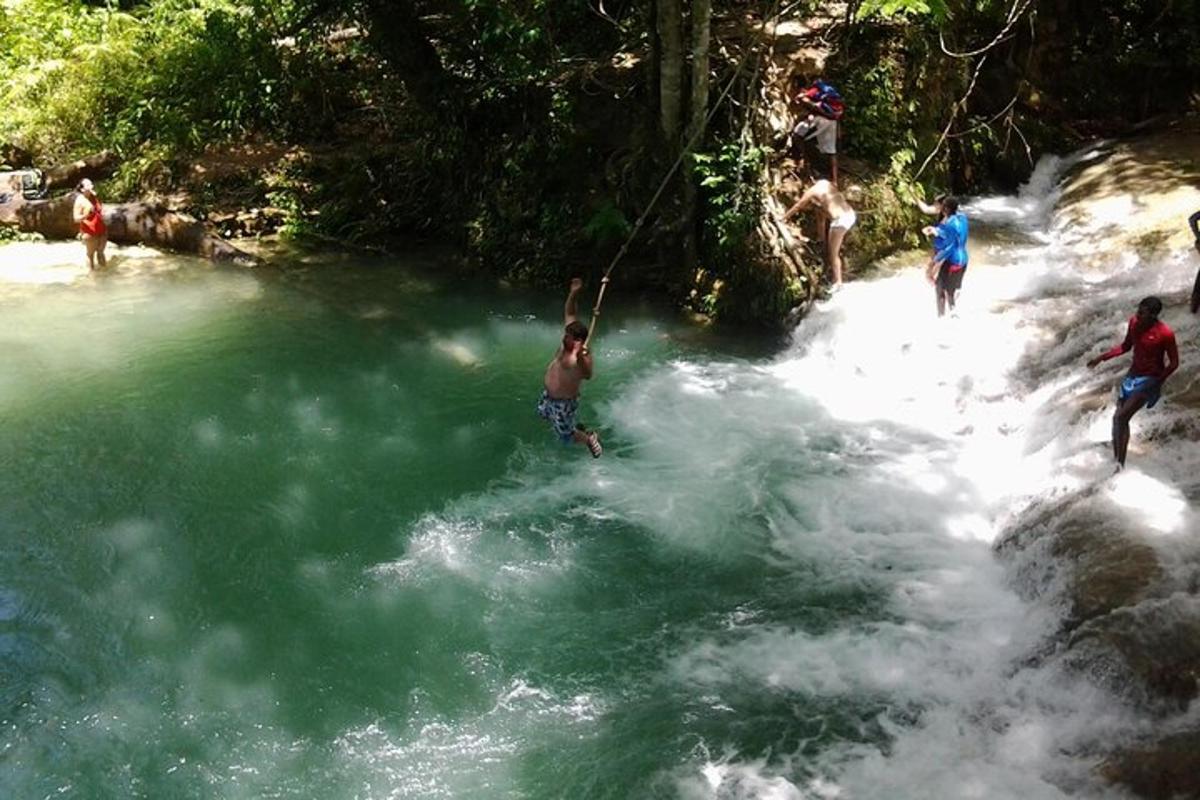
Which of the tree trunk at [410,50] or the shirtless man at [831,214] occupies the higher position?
the tree trunk at [410,50]

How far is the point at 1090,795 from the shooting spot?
5.68m

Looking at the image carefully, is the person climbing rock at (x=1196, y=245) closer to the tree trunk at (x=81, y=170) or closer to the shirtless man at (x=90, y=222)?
the shirtless man at (x=90, y=222)

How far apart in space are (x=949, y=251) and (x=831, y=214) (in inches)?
73.6

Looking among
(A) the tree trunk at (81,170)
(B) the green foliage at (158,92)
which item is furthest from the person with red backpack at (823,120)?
(A) the tree trunk at (81,170)

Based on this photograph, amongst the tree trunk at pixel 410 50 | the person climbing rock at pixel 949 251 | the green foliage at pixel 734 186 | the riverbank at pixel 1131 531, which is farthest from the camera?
the tree trunk at pixel 410 50

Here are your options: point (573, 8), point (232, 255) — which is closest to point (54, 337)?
point (232, 255)

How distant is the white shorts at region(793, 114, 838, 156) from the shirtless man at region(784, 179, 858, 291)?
1.40 ft

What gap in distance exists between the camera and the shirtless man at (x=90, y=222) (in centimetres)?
1368

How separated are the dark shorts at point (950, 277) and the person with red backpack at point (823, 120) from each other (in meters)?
2.18

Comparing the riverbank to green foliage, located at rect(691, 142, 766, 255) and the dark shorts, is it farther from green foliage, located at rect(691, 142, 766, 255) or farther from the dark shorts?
green foliage, located at rect(691, 142, 766, 255)

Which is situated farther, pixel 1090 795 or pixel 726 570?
pixel 726 570

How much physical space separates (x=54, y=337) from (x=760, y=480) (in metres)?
9.04

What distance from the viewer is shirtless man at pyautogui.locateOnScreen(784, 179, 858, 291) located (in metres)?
11.7

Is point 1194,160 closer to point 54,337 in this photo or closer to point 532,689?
point 532,689
